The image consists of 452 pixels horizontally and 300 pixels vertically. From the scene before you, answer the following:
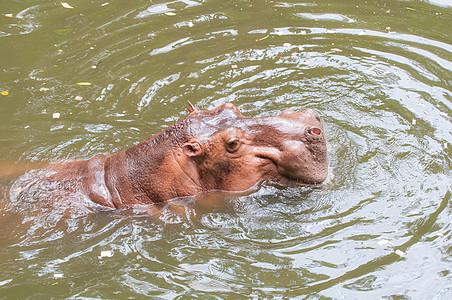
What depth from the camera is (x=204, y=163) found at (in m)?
5.59

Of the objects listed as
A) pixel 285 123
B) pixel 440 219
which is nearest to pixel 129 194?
pixel 285 123

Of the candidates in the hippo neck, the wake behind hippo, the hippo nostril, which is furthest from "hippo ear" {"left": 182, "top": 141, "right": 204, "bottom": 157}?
the hippo nostril

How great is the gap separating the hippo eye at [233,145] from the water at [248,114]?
0.78m

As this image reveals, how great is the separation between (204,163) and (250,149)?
1.87ft

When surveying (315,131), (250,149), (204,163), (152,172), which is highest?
(315,131)

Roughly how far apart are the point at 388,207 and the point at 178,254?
261 centimetres

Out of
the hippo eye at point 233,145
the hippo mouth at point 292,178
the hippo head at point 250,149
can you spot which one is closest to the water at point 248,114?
the hippo mouth at point 292,178

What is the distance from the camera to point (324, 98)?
8.01 meters

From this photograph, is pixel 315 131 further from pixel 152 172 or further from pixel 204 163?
pixel 152 172

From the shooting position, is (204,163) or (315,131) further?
(204,163)

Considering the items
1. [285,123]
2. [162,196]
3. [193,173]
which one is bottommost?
[162,196]

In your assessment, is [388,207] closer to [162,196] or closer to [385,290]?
[385,290]

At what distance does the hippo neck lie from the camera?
5559 millimetres

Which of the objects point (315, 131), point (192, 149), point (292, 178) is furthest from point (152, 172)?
point (315, 131)
